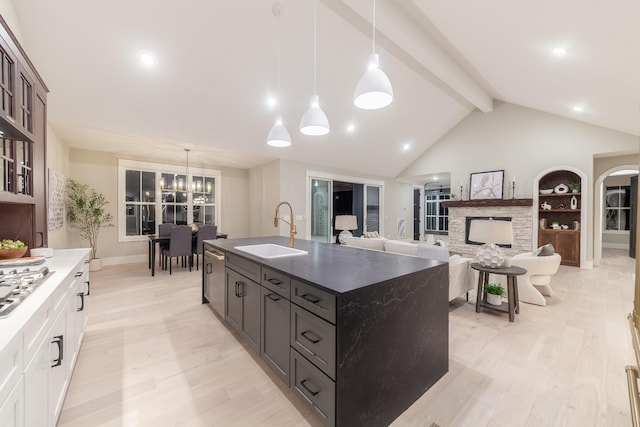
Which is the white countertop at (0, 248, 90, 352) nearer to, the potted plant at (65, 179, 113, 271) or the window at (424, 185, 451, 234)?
the potted plant at (65, 179, 113, 271)

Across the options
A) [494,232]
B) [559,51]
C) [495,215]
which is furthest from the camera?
[495,215]

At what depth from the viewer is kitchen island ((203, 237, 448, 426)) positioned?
4.56 ft

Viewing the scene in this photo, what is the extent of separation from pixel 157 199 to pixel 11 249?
16.3 feet

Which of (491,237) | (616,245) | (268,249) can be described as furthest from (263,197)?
(616,245)

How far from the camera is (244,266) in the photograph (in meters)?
2.32

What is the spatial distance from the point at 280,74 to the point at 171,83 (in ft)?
5.14

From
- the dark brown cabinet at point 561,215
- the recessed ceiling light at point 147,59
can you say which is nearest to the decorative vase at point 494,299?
the dark brown cabinet at point 561,215

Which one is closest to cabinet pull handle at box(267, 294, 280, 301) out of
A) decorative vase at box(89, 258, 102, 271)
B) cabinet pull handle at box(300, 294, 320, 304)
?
cabinet pull handle at box(300, 294, 320, 304)

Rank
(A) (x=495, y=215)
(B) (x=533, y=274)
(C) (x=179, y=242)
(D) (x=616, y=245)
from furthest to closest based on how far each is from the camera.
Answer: (D) (x=616, y=245) < (A) (x=495, y=215) < (C) (x=179, y=242) < (B) (x=533, y=274)

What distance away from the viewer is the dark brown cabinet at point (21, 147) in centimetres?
172

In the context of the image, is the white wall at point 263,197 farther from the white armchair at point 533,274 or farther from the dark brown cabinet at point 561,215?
the dark brown cabinet at point 561,215

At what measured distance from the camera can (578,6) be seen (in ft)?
7.73

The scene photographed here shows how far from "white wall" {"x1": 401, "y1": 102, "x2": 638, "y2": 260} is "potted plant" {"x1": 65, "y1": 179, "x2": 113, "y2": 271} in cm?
862

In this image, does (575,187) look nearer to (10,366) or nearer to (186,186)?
(10,366)
